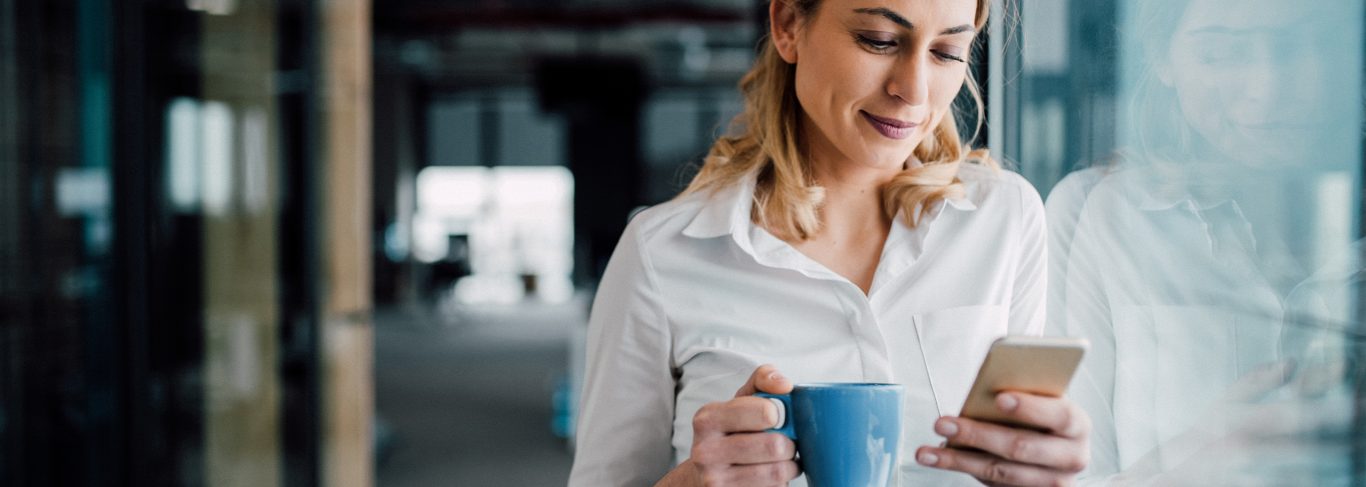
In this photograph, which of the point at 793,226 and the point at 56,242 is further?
the point at 56,242

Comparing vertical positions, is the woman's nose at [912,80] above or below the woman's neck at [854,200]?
above

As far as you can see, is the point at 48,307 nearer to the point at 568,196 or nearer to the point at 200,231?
the point at 200,231

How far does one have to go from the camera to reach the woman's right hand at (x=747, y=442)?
0.84 meters

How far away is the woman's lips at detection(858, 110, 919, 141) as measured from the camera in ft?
3.21

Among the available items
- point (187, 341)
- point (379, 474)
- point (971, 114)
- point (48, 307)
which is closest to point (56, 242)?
point (48, 307)

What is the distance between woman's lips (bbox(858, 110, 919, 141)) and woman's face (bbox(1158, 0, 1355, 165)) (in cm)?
22

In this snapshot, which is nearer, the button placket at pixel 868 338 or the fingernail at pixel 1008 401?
the fingernail at pixel 1008 401

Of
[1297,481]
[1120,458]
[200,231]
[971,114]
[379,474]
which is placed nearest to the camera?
[1297,481]

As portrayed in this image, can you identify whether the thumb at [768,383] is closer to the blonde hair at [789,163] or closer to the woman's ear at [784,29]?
the blonde hair at [789,163]

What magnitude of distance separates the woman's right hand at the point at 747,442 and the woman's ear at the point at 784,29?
40cm

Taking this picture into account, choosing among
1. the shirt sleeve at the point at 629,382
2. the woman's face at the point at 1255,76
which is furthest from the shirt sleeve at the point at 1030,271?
the shirt sleeve at the point at 629,382

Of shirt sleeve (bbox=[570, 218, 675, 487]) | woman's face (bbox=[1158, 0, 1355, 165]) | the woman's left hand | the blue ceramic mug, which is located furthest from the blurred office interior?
shirt sleeve (bbox=[570, 218, 675, 487])

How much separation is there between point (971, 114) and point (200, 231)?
122 inches

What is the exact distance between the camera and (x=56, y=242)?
11.2ft
